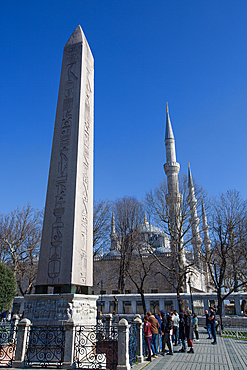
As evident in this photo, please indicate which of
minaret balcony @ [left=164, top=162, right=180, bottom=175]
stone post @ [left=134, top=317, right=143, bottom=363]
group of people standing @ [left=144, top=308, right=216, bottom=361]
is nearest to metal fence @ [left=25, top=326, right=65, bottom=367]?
stone post @ [left=134, top=317, right=143, bottom=363]

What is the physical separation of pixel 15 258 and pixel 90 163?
17.5 metres

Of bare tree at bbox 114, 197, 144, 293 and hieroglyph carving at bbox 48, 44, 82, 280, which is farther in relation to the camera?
bare tree at bbox 114, 197, 144, 293

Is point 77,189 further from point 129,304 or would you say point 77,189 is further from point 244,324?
point 129,304

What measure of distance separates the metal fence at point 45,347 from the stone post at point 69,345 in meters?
0.12

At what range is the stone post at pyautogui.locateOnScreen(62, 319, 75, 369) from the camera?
19.1ft

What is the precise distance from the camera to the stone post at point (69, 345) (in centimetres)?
581

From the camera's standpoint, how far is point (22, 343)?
20.1 ft

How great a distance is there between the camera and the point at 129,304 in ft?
85.2

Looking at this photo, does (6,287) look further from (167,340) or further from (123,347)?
(123,347)

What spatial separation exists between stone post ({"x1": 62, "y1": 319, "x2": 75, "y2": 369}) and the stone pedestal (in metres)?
0.74

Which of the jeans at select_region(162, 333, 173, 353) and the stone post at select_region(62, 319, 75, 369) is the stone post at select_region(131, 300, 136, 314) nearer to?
the jeans at select_region(162, 333, 173, 353)

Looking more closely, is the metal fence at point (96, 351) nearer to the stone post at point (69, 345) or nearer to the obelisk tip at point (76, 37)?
the stone post at point (69, 345)

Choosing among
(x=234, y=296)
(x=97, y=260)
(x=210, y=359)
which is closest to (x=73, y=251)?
(x=210, y=359)

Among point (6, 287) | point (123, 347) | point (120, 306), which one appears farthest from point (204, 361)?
point (120, 306)
